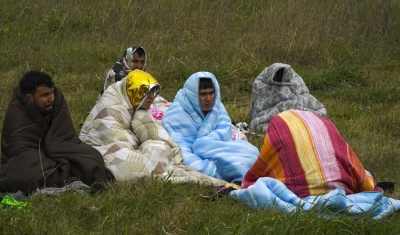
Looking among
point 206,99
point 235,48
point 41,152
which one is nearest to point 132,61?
point 206,99

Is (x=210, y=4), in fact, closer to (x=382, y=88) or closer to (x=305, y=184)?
(x=382, y=88)

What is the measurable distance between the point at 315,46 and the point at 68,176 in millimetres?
6214

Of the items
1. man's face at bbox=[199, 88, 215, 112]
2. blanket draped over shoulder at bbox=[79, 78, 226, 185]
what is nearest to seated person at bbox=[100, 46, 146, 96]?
man's face at bbox=[199, 88, 215, 112]

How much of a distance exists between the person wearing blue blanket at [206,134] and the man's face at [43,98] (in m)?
1.38

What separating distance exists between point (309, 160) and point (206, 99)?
1.92 m

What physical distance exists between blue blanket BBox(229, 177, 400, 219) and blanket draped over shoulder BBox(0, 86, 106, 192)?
1150 millimetres

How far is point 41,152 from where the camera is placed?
A: 5812 mm

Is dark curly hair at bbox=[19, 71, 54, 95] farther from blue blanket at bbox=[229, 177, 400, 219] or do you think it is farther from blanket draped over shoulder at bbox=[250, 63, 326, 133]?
blanket draped over shoulder at bbox=[250, 63, 326, 133]

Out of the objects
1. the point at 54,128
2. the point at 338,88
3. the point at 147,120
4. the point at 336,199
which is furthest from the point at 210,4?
the point at 336,199

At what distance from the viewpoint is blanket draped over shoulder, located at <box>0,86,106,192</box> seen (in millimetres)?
5590

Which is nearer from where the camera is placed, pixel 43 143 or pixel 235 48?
pixel 43 143

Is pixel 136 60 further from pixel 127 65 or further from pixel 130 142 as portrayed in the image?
pixel 130 142

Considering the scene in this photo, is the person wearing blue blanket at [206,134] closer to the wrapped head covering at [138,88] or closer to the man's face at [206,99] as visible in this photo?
the man's face at [206,99]

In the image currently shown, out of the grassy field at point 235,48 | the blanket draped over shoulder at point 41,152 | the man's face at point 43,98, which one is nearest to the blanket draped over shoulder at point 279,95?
the grassy field at point 235,48
